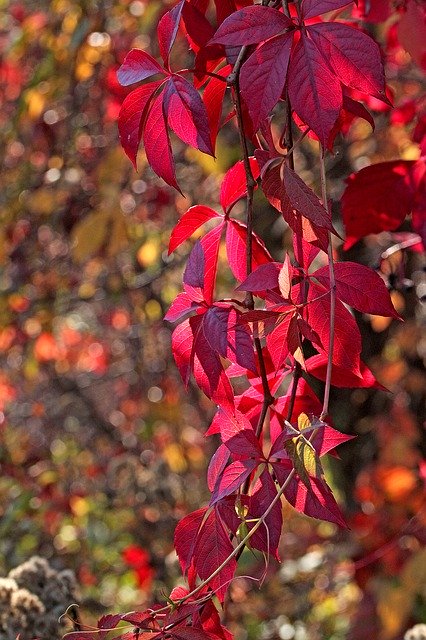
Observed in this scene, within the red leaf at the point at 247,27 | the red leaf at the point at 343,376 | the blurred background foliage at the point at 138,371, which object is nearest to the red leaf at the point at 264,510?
the red leaf at the point at 343,376

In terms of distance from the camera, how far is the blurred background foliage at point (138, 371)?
8.57 ft

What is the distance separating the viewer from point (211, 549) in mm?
803

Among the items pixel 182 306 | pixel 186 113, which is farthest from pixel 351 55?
pixel 182 306

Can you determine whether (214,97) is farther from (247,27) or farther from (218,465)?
(218,465)

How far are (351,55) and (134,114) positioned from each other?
205 millimetres

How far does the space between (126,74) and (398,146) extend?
6.98 feet

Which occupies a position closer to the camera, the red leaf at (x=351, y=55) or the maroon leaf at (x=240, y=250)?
the red leaf at (x=351, y=55)

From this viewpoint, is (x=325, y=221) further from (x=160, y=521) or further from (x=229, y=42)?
(x=160, y=521)

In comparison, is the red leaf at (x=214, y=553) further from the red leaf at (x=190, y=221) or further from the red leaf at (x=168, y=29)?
the red leaf at (x=168, y=29)

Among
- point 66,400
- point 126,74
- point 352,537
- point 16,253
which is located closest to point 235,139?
point 16,253

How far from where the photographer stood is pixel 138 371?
3.47 meters

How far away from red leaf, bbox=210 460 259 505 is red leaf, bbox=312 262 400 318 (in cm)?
17

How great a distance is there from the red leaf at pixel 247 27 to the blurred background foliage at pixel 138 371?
144cm

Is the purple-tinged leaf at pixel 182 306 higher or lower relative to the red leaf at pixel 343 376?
higher
